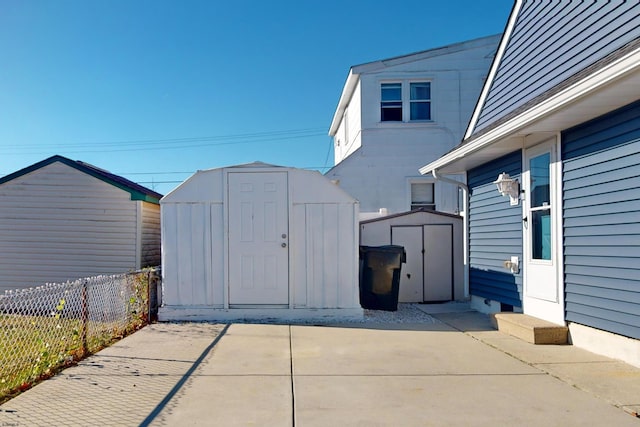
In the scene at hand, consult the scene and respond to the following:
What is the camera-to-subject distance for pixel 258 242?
315 inches

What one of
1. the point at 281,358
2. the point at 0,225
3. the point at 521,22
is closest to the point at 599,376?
the point at 281,358

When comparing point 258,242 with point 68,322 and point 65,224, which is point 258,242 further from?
point 65,224

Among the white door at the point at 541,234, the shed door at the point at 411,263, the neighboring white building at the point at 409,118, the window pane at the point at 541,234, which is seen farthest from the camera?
the neighboring white building at the point at 409,118

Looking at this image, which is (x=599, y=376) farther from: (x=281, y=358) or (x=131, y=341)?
(x=131, y=341)

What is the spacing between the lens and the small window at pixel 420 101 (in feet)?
46.1

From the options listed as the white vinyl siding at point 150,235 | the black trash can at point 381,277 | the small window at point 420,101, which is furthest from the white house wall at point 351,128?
the white vinyl siding at point 150,235

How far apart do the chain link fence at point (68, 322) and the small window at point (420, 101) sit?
8.96 metres

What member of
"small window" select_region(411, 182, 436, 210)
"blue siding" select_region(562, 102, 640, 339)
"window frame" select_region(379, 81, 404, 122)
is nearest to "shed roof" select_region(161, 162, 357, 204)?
"blue siding" select_region(562, 102, 640, 339)

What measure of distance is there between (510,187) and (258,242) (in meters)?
4.03

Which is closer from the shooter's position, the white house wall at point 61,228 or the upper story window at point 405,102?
the white house wall at point 61,228

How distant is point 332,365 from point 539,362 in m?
2.24

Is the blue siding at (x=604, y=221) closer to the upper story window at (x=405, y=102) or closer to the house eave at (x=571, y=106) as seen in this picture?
the house eave at (x=571, y=106)

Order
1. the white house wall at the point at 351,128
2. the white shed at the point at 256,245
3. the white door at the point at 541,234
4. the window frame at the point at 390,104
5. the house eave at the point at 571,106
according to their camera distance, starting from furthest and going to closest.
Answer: the white house wall at the point at 351,128 → the window frame at the point at 390,104 → the white shed at the point at 256,245 → the white door at the point at 541,234 → the house eave at the point at 571,106

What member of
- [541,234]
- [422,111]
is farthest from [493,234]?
[422,111]
